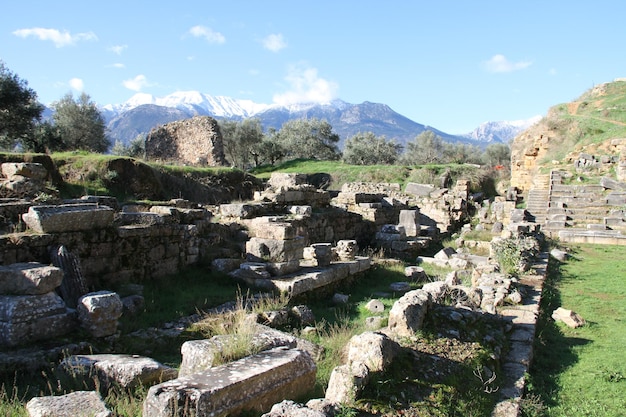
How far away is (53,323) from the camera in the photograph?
566 centimetres

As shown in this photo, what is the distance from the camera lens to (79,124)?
33.4 metres

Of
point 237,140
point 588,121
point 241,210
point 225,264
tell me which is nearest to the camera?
point 225,264

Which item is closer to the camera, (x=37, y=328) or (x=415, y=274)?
(x=37, y=328)

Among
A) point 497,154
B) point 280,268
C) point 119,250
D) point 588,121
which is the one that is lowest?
point 280,268

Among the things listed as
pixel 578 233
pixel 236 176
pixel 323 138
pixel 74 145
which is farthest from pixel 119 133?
pixel 578 233

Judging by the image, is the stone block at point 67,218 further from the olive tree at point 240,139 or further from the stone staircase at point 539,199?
the olive tree at point 240,139

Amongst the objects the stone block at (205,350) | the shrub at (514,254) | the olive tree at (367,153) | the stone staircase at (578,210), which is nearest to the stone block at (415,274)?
the shrub at (514,254)

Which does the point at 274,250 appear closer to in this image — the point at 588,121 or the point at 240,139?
the point at 588,121

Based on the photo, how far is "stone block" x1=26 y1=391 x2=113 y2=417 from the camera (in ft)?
11.4

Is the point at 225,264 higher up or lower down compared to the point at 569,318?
higher up

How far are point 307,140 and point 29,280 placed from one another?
4606cm

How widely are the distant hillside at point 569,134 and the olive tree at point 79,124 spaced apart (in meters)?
28.4

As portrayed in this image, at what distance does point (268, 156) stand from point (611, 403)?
43.3 m

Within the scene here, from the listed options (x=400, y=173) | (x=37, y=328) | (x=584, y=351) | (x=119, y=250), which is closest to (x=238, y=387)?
(x=37, y=328)
